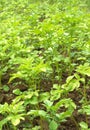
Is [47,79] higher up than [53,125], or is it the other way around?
[53,125]

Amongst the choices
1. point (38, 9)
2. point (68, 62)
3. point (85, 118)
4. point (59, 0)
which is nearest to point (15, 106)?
point (85, 118)

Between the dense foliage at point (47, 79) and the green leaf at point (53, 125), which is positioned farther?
the dense foliage at point (47, 79)

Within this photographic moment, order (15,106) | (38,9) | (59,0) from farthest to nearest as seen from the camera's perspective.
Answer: (59,0) < (38,9) < (15,106)

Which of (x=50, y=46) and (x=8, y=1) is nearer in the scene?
(x=50, y=46)

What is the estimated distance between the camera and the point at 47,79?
3459 mm

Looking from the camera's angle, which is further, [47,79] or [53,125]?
[47,79]

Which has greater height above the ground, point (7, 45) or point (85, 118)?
point (7, 45)

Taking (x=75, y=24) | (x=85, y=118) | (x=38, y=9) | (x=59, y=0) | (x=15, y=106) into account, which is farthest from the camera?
(x=59, y=0)

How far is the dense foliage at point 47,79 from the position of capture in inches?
96.1

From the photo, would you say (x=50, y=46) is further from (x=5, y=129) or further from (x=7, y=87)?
(x=5, y=129)

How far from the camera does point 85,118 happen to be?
289 centimetres

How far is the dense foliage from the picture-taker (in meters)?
2.44

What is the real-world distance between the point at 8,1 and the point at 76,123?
17.0ft

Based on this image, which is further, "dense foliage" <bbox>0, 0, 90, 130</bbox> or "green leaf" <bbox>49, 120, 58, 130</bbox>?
"dense foliage" <bbox>0, 0, 90, 130</bbox>
